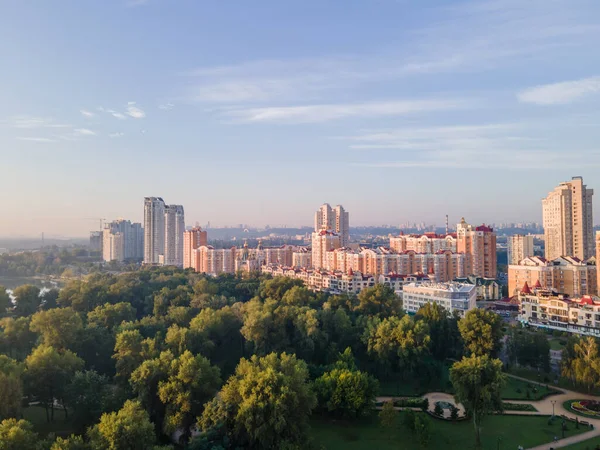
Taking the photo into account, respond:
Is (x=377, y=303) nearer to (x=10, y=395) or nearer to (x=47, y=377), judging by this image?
(x=47, y=377)

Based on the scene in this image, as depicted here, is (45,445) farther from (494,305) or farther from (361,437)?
(494,305)

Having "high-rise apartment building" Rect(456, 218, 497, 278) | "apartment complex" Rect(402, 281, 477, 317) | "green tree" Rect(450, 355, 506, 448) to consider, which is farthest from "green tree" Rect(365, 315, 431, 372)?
"high-rise apartment building" Rect(456, 218, 497, 278)

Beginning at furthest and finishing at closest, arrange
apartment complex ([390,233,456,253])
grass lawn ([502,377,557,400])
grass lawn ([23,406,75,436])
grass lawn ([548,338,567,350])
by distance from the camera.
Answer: apartment complex ([390,233,456,253]) < grass lawn ([548,338,567,350]) < grass lawn ([502,377,557,400]) < grass lawn ([23,406,75,436])

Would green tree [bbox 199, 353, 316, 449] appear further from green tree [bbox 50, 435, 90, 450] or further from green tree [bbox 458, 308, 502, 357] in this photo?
green tree [bbox 458, 308, 502, 357]

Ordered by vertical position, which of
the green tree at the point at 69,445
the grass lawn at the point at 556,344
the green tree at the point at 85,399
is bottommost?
the grass lawn at the point at 556,344

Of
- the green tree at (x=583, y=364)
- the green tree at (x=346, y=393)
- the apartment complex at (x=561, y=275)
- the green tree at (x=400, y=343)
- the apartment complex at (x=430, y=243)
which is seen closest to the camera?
the green tree at (x=346, y=393)

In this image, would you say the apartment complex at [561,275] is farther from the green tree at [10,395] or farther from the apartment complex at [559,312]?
the green tree at [10,395]

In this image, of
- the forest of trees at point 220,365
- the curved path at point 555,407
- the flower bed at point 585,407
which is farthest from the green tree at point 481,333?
the flower bed at point 585,407
